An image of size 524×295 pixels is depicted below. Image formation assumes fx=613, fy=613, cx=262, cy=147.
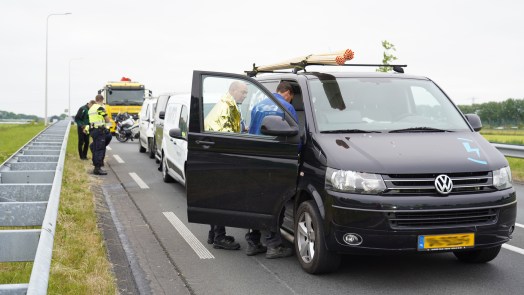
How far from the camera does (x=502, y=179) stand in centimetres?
530

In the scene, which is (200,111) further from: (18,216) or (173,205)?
(173,205)

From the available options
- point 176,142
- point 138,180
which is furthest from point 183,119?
point 138,180

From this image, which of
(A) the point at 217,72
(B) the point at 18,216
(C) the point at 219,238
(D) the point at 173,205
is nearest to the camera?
(B) the point at 18,216

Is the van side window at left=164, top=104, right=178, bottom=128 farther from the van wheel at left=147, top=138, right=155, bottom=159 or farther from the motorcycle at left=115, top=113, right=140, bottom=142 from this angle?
the motorcycle at left=115, top=113, right=140, bottom=142

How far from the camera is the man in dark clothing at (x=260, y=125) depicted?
600 centimetres

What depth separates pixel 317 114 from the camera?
590 centimetres

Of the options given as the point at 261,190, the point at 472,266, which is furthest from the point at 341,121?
the point at 472,266

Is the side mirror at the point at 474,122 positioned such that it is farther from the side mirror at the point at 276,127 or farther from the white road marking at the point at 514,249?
the side mirror at the point at 276,127

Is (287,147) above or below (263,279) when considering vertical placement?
above

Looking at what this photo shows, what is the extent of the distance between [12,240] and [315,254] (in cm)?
252

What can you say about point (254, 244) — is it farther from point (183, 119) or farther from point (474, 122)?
point (183, 119)

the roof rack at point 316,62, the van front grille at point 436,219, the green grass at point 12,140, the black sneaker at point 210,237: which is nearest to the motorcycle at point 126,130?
the green grass at point 12,140

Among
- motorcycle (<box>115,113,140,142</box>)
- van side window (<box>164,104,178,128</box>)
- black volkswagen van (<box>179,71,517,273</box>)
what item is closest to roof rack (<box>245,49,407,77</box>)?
black volkswagen van (<box>179,71,517,273</box>)

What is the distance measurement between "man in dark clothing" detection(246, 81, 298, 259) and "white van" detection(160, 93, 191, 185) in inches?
150
